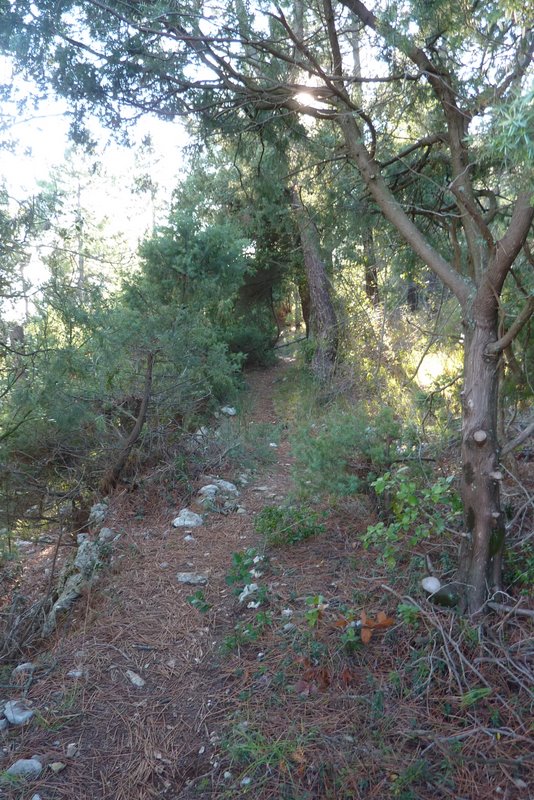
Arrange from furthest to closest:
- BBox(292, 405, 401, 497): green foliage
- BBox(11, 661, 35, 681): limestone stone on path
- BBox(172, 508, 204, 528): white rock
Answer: BBox(172, 508, 204, 528): white rock < BBox(292, 405, 401, 497): green foliage < BBox(11, 661, 35, 681): limestone stone on path

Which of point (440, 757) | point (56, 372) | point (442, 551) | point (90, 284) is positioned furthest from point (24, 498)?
point (440, 757)

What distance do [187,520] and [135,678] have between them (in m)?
2.32

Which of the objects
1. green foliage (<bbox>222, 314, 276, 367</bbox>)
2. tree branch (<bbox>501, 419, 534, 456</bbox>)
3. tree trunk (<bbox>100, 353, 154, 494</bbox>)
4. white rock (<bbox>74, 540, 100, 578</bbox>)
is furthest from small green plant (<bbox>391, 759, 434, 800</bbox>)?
green foliage (<bbox>222, 314, 276, 367</bbox>)

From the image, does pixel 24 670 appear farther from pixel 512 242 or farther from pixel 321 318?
pixel 321 318

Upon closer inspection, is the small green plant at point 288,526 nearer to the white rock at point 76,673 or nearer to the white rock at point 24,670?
the white rock at point 76,673

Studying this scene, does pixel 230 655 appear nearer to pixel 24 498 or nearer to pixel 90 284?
pixel 24 498

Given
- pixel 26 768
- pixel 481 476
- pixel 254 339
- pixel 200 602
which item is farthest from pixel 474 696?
pixel 254 339

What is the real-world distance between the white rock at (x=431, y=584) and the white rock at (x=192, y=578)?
6.16ft

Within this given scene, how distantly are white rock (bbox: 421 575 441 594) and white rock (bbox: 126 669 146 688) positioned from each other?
172 cm

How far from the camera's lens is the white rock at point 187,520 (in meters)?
5.70

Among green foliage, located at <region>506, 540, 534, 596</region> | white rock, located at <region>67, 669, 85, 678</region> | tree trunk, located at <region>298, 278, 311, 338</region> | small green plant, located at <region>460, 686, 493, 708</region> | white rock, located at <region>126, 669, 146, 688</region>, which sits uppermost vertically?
tree trunk, located at <region>298, 278, 311, 338</region>

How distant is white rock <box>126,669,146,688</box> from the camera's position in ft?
11.3

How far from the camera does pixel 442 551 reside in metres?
→ 3.70

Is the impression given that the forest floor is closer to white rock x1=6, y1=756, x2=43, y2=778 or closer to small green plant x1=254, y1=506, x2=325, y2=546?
white rock x1=6, y1=756, x2=43, y2=778
